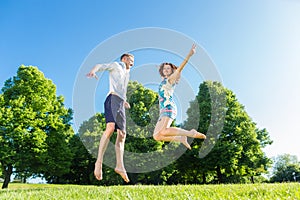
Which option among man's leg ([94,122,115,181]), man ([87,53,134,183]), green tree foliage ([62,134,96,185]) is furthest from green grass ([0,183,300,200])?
green tree foliage ([62,134,96,185])

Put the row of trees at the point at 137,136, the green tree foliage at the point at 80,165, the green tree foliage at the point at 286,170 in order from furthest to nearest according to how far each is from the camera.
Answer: the green tree foliage at the point at 286,170
the green tree foliage at the point at 80,165
the row of trees at the point at 137,136

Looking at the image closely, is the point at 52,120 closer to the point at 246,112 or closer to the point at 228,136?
the point at 228,136

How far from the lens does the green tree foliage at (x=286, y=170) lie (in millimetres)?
51156

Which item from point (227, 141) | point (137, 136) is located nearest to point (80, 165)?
point (137, 136)

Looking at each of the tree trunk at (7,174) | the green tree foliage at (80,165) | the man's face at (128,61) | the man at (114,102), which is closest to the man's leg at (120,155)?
the man at (114,102)

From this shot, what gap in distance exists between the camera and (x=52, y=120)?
86.1 ft

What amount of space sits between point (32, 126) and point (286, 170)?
1948 inches

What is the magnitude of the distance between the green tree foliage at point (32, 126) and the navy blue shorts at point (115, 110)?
65.2ft

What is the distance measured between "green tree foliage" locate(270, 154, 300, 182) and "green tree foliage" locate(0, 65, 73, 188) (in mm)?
33241

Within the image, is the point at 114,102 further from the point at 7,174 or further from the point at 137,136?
the point at 7,174

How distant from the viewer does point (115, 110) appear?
5246mm

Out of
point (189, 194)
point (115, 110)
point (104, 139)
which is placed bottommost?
point (189, 194)

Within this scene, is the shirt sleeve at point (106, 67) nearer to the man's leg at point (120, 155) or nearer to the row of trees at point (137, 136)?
the man's leg at point (120, 155)

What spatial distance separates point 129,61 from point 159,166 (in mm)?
22435
